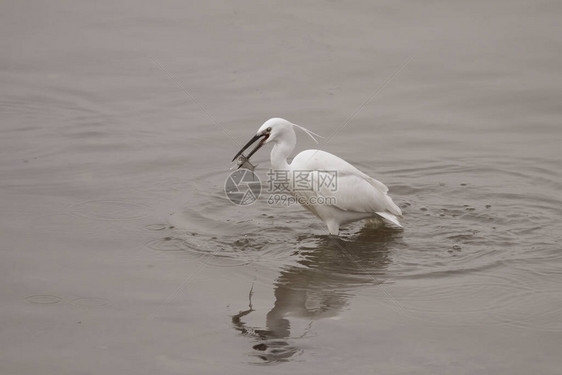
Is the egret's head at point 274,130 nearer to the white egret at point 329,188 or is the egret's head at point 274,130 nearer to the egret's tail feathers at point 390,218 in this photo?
the white egret at point 329,188

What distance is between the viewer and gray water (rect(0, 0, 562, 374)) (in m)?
6.46

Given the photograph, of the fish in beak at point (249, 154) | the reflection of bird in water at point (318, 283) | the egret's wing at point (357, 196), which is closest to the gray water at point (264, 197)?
the reflection of bird in water at point (318, 283)

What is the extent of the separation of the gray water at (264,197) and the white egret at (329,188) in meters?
0.24

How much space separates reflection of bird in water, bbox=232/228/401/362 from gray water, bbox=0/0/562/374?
0.02 m

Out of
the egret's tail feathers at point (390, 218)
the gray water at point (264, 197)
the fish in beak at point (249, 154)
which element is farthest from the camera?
the egret's tail feathers at point (390, 218)

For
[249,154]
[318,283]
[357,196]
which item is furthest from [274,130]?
[318,283]

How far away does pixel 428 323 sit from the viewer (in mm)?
6684

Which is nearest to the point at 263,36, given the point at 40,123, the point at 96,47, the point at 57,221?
the point at 96,47

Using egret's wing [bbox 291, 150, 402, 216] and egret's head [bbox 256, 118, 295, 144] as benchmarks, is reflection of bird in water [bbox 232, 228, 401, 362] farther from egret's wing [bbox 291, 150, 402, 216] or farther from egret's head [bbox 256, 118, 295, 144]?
egret's head [bbox 256, 118, 295, 144]

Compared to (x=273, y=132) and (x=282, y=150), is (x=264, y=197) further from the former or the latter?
(x=273, y=132)

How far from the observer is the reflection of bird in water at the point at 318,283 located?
6555 mm

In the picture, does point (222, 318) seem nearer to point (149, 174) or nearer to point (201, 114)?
point (149, 174)

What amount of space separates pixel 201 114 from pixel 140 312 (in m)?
5.08

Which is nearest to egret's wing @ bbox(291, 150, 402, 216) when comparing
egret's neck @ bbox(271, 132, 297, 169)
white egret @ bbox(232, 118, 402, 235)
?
white egret @ bbox(232, 118, 402, 235)
